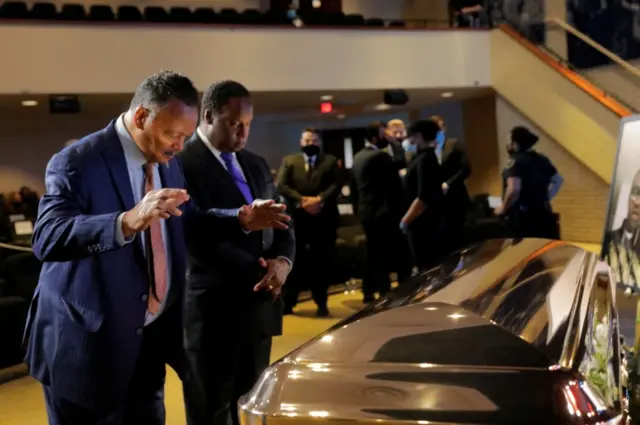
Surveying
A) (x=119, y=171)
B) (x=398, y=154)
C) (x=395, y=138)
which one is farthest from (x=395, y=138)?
(x=119, y=171)

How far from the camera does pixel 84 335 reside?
5.33 feet

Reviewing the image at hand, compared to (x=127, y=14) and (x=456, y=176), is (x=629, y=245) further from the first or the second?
(x=127, y=14)

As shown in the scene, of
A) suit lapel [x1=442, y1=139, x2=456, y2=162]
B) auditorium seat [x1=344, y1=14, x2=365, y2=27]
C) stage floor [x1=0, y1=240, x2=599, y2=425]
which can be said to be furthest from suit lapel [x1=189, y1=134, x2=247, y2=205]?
auditorium seat [x1=344, y1=14, x2=365, y2=27]

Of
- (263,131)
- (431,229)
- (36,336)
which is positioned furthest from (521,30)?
(36,336)

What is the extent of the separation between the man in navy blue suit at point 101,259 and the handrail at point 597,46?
1024 centimetres

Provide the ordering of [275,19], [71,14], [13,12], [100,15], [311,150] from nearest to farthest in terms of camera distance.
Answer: [311,150] → [13,12] → [71,14] → [100,15] → [275,19]

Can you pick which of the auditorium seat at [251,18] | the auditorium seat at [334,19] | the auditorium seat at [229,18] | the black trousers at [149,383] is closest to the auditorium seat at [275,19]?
the auditorium seat at [251,18]

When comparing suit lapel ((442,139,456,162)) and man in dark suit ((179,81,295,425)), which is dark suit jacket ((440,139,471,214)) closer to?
suit lapel ((442,139,456,162))

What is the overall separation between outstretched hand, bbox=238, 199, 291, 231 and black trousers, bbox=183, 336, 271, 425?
15.4 inches

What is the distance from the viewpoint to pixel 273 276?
7.32 ft

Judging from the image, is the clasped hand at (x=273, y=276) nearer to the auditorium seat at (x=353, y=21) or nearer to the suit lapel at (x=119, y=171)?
the suit lapel at (x=119, y=171)

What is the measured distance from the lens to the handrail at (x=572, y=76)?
34.4 feet

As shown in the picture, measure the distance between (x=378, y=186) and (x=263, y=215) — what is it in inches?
152

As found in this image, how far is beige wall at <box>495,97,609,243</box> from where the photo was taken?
1084 cm
